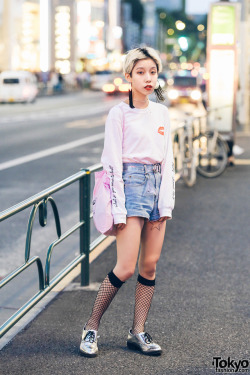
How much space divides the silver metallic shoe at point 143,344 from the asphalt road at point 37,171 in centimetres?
108

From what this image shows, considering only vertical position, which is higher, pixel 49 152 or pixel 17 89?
pixel 49 152

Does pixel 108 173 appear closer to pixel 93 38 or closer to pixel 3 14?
pixel 3 14

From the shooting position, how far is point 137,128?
170 inches

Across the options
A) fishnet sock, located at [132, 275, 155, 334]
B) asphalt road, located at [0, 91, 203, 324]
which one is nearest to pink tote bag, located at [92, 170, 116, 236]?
fishnet sock, located at [132, 275, 155, 334]

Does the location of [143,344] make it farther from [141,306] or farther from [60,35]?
[60,35]

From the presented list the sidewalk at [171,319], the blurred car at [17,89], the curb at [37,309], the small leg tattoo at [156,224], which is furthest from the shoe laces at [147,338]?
the blurred car at [17,89]

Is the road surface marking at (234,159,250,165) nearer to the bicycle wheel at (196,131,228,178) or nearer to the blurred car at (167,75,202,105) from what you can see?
the bicycle wheel at (196,131,228,178)

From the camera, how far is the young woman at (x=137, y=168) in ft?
14.1

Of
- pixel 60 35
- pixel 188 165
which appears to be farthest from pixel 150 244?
pixel 60 35

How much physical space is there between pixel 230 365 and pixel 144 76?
1.71 m

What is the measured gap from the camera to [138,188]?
434cm

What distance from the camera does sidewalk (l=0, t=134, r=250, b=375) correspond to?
441 centimetres

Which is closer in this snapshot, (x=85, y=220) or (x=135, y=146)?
(x=135, y=146)

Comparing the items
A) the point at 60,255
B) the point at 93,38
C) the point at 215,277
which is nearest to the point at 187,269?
→ the point at 215,277
